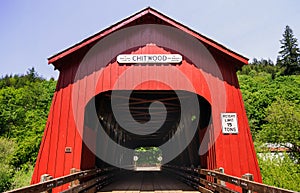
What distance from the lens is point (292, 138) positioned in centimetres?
2689

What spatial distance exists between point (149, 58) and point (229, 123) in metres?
2.94

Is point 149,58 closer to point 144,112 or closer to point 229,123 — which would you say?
point 229,123

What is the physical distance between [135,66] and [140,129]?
31.6 ft

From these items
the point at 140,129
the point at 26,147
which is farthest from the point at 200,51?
the point at 26,147

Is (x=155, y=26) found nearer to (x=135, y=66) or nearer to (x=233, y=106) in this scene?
(x=135, y=66)

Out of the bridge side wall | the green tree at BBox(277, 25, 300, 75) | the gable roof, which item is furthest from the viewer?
the green tree at BBox(277, 25, 300, 75)

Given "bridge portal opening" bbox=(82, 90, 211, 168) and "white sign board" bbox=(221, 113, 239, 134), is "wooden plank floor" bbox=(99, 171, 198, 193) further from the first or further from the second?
"white sign board" bbox=(221, 113, 239, 134)

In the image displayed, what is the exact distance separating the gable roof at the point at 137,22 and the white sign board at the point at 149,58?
2.71ft

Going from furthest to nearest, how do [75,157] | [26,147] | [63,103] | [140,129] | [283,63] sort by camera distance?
[283,63]
[26,147]
[140,129]
[63,103]
[75,157]

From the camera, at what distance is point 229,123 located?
23.7 feet

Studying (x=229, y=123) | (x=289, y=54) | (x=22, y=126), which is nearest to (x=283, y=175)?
(x=229, y=123)

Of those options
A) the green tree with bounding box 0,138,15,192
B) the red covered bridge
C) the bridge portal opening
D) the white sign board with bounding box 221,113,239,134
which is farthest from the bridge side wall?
the green tree with bounding box 0,138,15,192

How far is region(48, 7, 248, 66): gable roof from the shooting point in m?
7.51

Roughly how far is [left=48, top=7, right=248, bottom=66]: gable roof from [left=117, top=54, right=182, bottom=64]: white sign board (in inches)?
32.5
